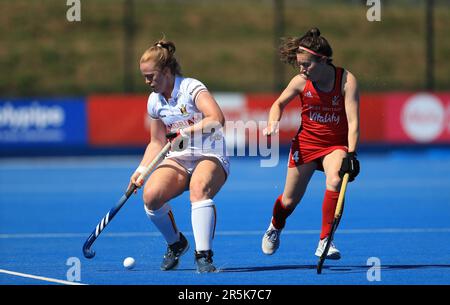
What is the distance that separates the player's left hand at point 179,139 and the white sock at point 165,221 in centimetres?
43

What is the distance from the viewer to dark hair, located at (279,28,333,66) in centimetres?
704

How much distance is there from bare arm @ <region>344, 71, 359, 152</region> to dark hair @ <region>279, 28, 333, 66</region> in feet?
0.80

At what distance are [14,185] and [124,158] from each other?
14.8ft

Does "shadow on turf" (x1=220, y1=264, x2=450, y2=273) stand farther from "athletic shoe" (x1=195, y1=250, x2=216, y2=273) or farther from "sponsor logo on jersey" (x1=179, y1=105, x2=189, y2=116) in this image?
"sponsor logo on jersey" (x1=179, y1=105, x2=189, y2=116)

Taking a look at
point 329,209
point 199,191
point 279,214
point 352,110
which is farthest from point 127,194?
point 352,110

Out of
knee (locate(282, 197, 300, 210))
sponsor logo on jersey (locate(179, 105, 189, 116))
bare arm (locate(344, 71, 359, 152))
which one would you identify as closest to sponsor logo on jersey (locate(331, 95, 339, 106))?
bare arm (locate(344, 71, 359, 152))

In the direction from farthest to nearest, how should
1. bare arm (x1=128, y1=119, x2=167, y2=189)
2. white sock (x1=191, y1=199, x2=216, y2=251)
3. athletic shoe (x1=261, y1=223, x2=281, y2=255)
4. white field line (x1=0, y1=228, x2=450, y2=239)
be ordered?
white field line (x1=0, y1=228, x2=450, y2=239)
athletic shoe (x1=261, y1=223, x2=281, y2=255)
bare arm (x1=128, y1=119, x2=167, y2=189)
white sock (x1=191, y1=199, x2=216, y2=251)

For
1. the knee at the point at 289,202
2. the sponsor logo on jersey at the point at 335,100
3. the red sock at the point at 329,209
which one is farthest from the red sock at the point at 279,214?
the sponsor logo on jersey at the point at 335,100

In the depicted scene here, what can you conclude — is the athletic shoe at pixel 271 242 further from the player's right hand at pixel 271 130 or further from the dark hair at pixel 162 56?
the dark hair at pixel 162 56

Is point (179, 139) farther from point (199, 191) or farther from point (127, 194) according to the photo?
point (127, 194)
